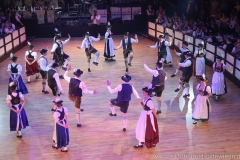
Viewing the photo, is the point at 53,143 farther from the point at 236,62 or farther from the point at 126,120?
the point at 236,62

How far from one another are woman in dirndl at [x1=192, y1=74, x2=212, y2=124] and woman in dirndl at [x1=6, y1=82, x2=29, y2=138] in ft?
12.0

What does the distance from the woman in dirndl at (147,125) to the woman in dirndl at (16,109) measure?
2.37 meters

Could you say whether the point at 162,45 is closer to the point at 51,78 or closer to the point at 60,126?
the point at 51,78

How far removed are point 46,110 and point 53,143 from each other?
1.86 metres

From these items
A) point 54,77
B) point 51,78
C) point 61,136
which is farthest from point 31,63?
point 61,136

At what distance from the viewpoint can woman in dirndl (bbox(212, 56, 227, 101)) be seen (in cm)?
911

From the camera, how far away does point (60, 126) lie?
21.3 feet

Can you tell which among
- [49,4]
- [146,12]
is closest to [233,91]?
[146,12]

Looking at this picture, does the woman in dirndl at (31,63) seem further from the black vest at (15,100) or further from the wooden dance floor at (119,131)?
the black vest at (15,100)

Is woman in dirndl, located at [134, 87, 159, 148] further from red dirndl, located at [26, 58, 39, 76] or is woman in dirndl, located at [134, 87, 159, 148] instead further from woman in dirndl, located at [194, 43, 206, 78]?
red dirndl, located at [26, 58, 39, 76]

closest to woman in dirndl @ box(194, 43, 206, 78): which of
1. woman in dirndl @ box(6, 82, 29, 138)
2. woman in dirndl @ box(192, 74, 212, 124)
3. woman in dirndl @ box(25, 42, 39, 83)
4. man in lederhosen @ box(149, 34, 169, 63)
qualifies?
man in lederhosen @ box(149, 34, 169, 63)

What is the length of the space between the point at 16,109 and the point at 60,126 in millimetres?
1183

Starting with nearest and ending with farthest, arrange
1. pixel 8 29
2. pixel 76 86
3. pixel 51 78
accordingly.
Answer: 1. pixel 76 86
2. pixel 51 78
3. pixel 8 29

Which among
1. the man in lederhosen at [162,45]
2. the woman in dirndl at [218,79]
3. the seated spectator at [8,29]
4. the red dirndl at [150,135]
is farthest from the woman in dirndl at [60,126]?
the seated spectator at [8,29]
